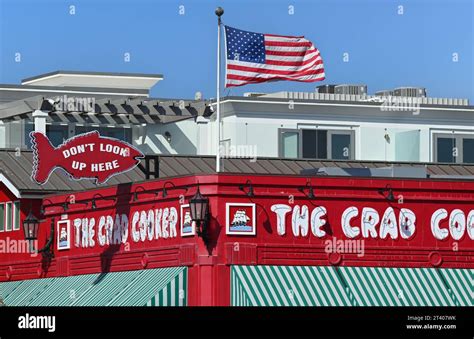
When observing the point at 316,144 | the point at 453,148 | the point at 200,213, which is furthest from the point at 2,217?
the point at 453,148

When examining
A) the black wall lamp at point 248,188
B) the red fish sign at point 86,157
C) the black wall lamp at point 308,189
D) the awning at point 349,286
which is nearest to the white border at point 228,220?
the black wall lamp at point 248,188

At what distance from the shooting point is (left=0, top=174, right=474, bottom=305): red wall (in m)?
41.3

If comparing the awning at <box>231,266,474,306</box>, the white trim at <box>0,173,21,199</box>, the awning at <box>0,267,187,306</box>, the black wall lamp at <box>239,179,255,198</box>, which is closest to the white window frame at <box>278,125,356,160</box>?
the white trim at <box>0,173,21,199</box>

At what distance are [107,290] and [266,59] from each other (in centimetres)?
744

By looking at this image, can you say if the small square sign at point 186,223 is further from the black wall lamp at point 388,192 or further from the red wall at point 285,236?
the black wall lamp at point 388,192

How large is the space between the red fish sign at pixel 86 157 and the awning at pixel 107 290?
293cm

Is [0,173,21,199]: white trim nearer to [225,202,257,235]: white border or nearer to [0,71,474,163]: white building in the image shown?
[0,71,474,163]: white building

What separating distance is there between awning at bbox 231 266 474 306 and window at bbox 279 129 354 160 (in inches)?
615

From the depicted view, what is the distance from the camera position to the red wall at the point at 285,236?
4134 cm

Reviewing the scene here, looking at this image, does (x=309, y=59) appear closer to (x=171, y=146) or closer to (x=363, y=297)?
(x=363, y=297)

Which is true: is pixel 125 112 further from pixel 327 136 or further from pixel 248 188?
pixel 248 188

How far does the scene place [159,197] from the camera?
43.7 meters

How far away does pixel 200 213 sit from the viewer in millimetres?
41000
